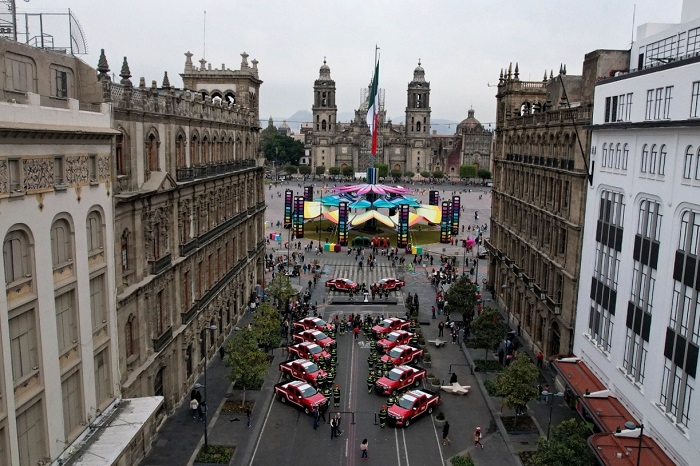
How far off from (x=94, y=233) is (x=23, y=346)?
5.69 metres

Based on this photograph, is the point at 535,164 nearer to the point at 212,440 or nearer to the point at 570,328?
the point at 570,328

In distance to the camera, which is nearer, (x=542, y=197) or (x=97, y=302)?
(x=97, y=302)

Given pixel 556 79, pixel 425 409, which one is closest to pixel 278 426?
pixel 425 409

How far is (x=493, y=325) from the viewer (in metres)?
38.8

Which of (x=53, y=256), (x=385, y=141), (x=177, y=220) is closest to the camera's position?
(x=53, y=256)

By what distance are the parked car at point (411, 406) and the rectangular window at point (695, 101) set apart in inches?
723

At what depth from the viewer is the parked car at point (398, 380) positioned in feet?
114

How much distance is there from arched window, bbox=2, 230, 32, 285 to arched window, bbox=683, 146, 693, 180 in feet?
75.0

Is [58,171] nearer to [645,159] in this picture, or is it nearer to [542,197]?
[645,159]

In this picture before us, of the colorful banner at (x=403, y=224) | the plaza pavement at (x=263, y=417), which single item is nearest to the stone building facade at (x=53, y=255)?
the plaza pavement at (x=263, y=417)

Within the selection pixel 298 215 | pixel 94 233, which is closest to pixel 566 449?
pixel 94 233

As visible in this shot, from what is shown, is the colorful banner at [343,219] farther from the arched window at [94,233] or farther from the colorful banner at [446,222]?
the arched window at [94,233]

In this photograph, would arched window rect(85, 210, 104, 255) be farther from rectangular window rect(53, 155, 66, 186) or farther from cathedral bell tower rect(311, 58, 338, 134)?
cathedral bell tower rect(311, 58, 338, 134)

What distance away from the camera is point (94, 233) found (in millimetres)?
22438
